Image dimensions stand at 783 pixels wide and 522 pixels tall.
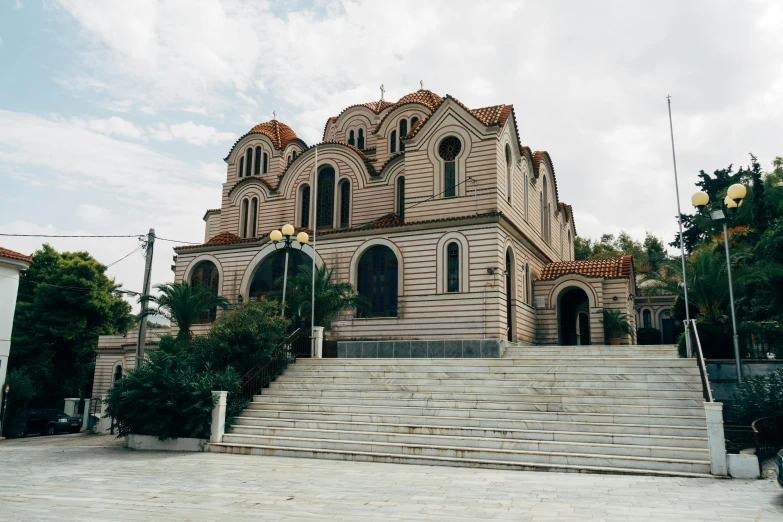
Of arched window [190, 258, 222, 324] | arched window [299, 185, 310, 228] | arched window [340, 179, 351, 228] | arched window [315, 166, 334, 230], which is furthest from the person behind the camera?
arched window [299, 185, 310, 228]

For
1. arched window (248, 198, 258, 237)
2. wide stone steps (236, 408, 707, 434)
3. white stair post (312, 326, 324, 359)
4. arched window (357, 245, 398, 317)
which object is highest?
arched window (248, 198, 258, 237)

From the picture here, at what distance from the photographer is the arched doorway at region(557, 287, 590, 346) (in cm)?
2795

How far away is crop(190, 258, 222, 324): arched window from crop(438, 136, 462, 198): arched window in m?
12.2

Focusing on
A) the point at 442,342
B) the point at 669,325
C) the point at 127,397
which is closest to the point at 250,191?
the point at 442,342

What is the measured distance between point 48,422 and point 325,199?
1580 cm

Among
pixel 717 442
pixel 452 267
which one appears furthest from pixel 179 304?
pixel 717 442

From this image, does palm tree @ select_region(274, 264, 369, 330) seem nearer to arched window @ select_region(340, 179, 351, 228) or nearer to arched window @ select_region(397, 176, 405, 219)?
arched window @ select_region(340, 179, 351, 228)

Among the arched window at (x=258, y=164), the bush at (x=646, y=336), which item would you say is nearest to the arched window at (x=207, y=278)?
the arched window at (x=258, y=164)

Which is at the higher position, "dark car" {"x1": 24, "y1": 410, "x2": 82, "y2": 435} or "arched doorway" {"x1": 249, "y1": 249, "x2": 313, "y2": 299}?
"arched doorway" {"x1": 249, "y1": 249, "x2": 313, "y2": 299}

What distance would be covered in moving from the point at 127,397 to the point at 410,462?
325 inches

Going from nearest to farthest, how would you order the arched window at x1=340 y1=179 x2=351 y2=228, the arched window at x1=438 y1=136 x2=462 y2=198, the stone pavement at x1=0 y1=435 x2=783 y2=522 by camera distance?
the stone pavement at x1=0 y1=435 x2=783 y2=522 < the arched window at x1=438 y1=136 x2=462 y2=198 < the arched window at x1=340 y1=179 x2=351 y2=228

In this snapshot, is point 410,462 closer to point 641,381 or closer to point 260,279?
point 641,381

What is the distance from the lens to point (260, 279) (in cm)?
2842

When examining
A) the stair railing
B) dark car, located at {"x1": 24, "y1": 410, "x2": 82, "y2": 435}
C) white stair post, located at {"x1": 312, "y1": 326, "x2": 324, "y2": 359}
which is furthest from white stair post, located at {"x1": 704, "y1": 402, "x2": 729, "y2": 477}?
dark car, located at {"x1": 24, "y1": 410, "x2": 82, "y2": 435}
